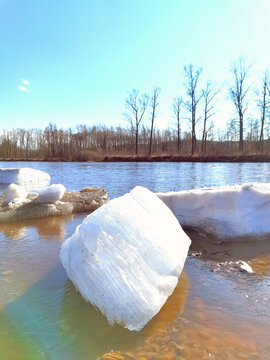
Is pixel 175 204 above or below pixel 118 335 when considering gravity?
above

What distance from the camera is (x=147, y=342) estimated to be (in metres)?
1.38

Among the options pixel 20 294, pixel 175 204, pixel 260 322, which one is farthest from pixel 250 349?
pixel 175 204

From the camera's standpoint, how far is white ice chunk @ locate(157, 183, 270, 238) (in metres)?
3.11

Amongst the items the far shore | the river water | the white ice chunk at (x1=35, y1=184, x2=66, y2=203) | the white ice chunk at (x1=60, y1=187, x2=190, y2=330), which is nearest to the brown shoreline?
the far shore

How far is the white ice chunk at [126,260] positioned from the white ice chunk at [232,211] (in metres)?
1.38

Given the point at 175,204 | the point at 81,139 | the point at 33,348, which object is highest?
the point at 81,139

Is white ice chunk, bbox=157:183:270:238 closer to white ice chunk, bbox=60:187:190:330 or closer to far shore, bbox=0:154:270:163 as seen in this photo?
white ice chunk, bbox=60:187:190:330

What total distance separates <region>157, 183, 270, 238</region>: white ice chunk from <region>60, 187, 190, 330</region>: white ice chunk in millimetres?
1383

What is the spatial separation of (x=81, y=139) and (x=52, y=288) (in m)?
50.8

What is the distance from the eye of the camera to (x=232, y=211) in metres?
3.17

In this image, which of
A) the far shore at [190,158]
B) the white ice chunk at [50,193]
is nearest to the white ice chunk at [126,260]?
the white ice chunk at [50,193]

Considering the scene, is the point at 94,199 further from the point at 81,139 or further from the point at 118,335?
the point at 81,139

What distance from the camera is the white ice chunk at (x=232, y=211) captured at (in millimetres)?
3105

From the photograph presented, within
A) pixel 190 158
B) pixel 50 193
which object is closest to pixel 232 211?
pixel 50 193
